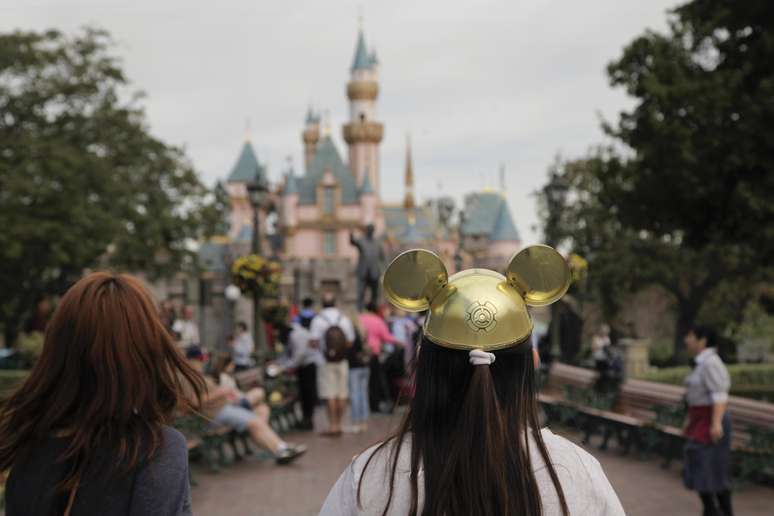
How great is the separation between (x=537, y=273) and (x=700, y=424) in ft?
19.4

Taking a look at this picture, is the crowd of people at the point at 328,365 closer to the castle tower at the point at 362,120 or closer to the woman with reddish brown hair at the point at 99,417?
the woman with reddish brown hair at the point at 99,417

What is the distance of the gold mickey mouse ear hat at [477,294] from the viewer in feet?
8.20

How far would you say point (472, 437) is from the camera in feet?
7.88

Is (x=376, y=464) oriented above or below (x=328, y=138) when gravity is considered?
below

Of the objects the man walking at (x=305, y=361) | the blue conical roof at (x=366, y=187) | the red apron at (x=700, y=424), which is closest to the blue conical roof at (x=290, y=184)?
the blue conical roof at (x=366, y=187)

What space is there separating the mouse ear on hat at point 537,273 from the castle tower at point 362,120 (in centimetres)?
8224

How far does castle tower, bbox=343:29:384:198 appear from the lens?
283ft

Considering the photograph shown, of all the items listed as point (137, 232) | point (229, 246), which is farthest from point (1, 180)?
point (229, 246)

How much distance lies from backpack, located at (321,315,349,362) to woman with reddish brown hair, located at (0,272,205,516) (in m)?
10.7

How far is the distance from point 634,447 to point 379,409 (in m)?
5.07

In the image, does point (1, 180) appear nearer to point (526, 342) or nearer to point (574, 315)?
point (574, 315)

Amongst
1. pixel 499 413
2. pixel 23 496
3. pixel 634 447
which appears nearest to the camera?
pixel 499 413

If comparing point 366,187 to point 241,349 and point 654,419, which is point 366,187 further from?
point 654,419

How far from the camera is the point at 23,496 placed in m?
2.80
